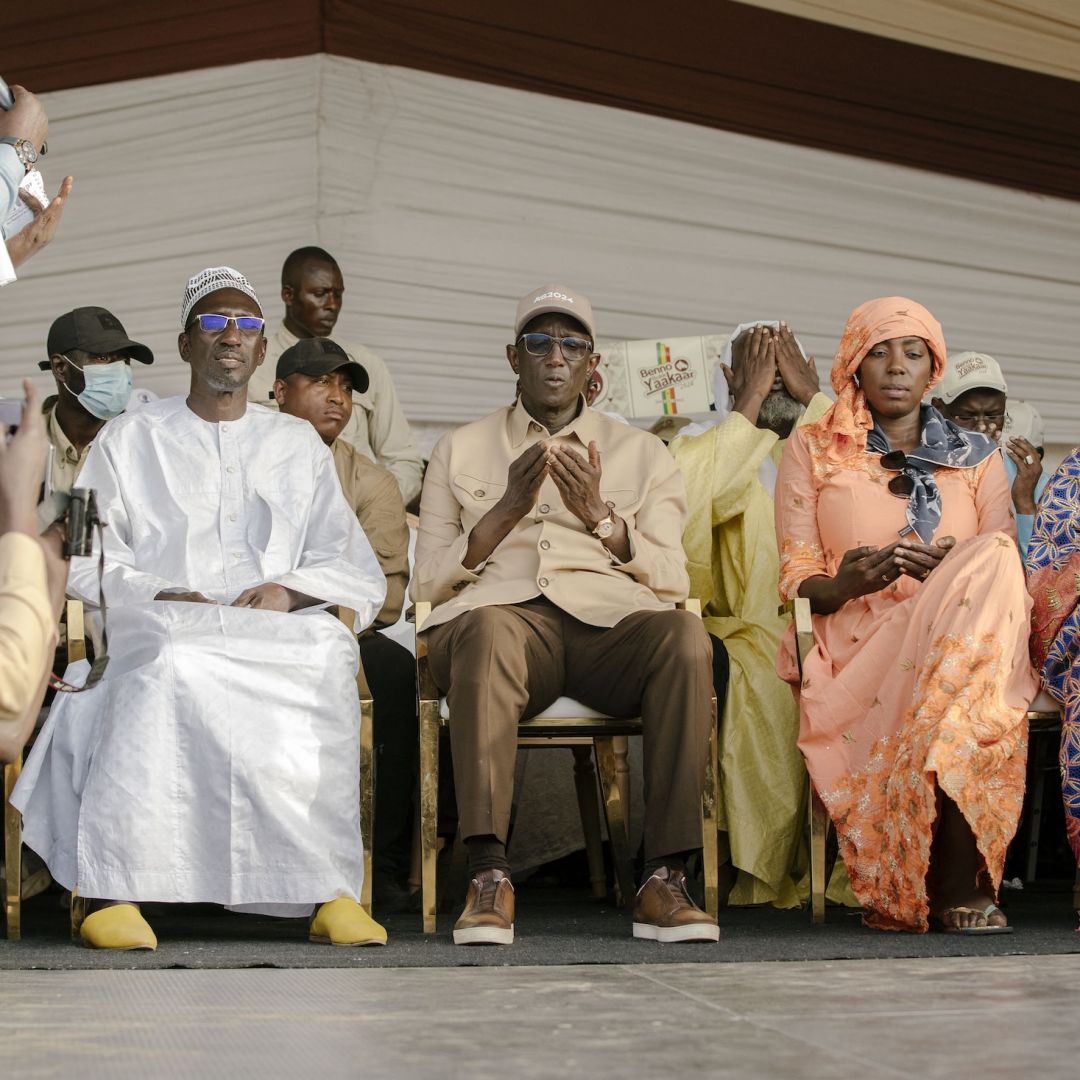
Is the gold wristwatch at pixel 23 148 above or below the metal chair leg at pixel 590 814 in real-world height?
above

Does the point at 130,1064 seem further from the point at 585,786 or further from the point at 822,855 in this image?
the point at 585,786

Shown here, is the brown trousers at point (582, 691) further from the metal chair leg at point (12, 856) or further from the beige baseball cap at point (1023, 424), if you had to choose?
the beige baseball cap at point (1023, 424)

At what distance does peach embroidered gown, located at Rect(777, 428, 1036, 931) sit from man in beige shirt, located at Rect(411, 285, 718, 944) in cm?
44

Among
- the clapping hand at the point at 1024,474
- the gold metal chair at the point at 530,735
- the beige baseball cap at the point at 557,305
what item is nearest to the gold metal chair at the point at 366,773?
the gold metal chair at the point at 530,735

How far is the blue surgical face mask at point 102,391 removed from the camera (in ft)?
17.7

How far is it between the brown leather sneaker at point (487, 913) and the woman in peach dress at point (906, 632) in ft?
3.14

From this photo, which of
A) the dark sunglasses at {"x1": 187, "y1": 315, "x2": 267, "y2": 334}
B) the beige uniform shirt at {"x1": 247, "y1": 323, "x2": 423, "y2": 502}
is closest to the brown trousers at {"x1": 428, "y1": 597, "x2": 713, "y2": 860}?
the dark sunglasses at {"x1": 187, "y1": 315, "x2": 267, "y2": 334}

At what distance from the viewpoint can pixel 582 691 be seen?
171 inches

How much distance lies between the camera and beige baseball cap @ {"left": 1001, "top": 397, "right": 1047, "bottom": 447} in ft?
22.1

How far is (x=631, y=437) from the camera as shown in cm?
479

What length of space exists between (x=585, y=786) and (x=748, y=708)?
625mm

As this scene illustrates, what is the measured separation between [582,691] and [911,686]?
0.85m

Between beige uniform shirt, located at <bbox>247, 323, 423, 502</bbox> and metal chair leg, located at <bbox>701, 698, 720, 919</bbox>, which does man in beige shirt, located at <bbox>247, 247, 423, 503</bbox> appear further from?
metal chair leg, located at <bbox>701, 698, 720, 919</bbox>

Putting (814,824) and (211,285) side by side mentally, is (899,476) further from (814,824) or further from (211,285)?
(211,285)
